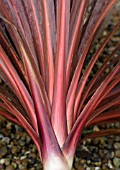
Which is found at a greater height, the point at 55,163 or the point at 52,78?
the point at 52,78

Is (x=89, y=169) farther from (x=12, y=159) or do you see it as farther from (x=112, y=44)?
(x=112, y=44)

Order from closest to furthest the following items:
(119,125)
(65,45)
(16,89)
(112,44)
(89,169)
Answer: (65,45) → (16,89) → (89,169) → (119,125) → (112,44)

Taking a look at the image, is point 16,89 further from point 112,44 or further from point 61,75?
point 112,44

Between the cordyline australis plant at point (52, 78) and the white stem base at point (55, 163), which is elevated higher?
the cordyline australis plant at point (52, 78)

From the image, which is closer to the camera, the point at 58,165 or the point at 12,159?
the point at 58,165

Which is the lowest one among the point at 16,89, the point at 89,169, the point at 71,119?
the point at 89,169

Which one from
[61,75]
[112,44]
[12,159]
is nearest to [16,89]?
[61,75]

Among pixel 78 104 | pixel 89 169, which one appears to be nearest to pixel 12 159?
pixel 89 169

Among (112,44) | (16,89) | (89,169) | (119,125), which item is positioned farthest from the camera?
(112,44)

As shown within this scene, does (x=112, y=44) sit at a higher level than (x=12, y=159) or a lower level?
higher

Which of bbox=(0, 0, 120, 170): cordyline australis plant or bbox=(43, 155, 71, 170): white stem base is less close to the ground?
bbox=(0, 0, 120, 170): cordyline australis plant
